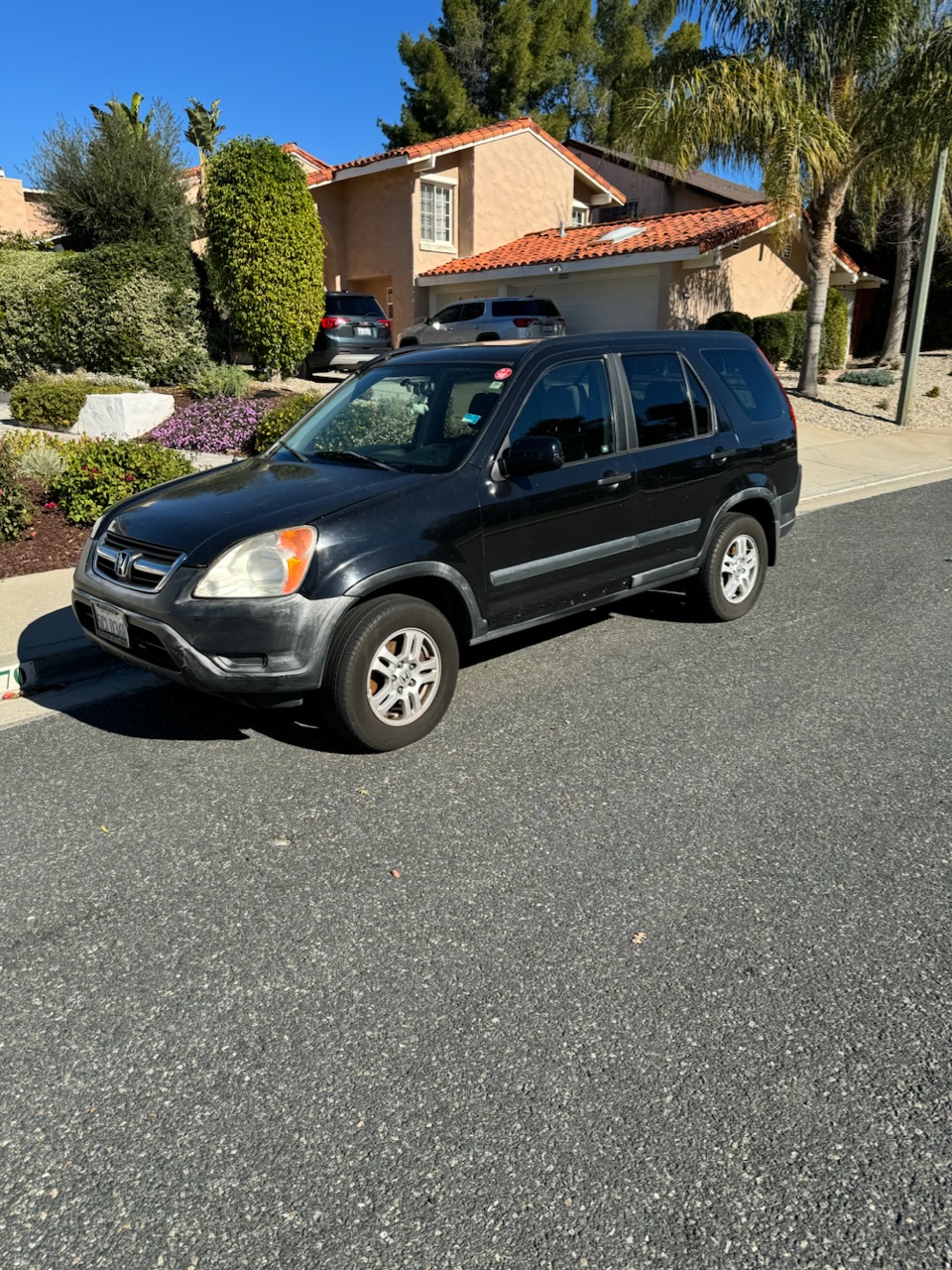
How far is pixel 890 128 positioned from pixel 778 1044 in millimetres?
17409

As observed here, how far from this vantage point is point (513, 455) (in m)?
4.73

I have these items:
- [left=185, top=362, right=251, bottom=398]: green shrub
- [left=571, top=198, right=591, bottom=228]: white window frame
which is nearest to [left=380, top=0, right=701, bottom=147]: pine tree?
[left=571, top=198, right=591, bottom=228]: white window frame

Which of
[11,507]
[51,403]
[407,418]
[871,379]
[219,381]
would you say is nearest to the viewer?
[407,418]

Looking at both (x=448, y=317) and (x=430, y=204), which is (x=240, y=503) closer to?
(x=448, y=317)

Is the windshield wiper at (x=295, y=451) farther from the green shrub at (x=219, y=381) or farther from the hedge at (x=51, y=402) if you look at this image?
the green shrub at (x=219, y=381)

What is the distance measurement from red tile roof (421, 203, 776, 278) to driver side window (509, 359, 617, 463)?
15.7 meters

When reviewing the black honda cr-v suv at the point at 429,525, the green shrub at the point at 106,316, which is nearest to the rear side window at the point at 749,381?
the black honda cr-v suv at the point at 429,525

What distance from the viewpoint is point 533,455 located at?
4.69m

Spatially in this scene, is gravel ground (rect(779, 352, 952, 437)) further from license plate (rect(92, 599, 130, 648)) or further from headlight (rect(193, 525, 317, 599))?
license plate (rect(92, 599, 130, 648))

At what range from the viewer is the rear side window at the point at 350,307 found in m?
19.7

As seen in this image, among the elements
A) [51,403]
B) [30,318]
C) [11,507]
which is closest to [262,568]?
[11,507]

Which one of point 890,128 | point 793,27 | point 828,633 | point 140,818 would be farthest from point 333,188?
point 140,818

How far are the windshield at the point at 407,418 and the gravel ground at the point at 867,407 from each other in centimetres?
1326

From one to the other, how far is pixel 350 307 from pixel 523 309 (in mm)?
3913
